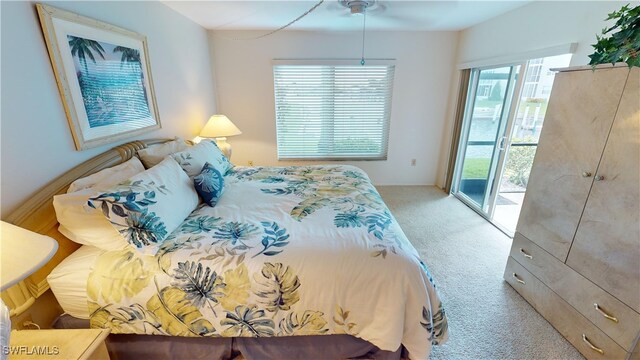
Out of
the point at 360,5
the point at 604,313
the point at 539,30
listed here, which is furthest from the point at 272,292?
the point at 539,30

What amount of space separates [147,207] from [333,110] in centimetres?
295

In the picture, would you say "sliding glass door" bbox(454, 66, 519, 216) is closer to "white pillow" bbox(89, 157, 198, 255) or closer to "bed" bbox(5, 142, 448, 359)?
"bed" bbox(5, 142, 448, 359)

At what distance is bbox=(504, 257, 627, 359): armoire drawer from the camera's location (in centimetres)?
138

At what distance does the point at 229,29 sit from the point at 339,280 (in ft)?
11.3

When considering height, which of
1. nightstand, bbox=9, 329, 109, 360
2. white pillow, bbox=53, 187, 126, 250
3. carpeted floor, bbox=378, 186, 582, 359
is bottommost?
carpeted floor, bbox=378, 186, 582, 359

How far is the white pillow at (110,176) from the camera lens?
1333 mm

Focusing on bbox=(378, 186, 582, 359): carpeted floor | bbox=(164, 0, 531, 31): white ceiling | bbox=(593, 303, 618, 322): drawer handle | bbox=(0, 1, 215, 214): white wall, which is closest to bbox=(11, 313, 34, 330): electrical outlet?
bbox=(0, 1, 215, 214): white wall

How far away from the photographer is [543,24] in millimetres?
2242

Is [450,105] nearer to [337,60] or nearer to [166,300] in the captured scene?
[337,60]

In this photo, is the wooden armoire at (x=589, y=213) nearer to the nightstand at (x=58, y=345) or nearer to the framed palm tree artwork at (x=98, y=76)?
the nightstand at (x=58, y=345)

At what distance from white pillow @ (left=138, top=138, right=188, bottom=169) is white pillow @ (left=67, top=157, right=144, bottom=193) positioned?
0.41 ft

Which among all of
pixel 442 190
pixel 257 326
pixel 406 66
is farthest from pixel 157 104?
pixel 442 190

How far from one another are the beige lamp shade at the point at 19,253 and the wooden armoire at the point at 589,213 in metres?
2.47

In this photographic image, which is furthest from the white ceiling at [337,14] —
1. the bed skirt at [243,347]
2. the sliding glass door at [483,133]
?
the bed skirt at [243,347]
